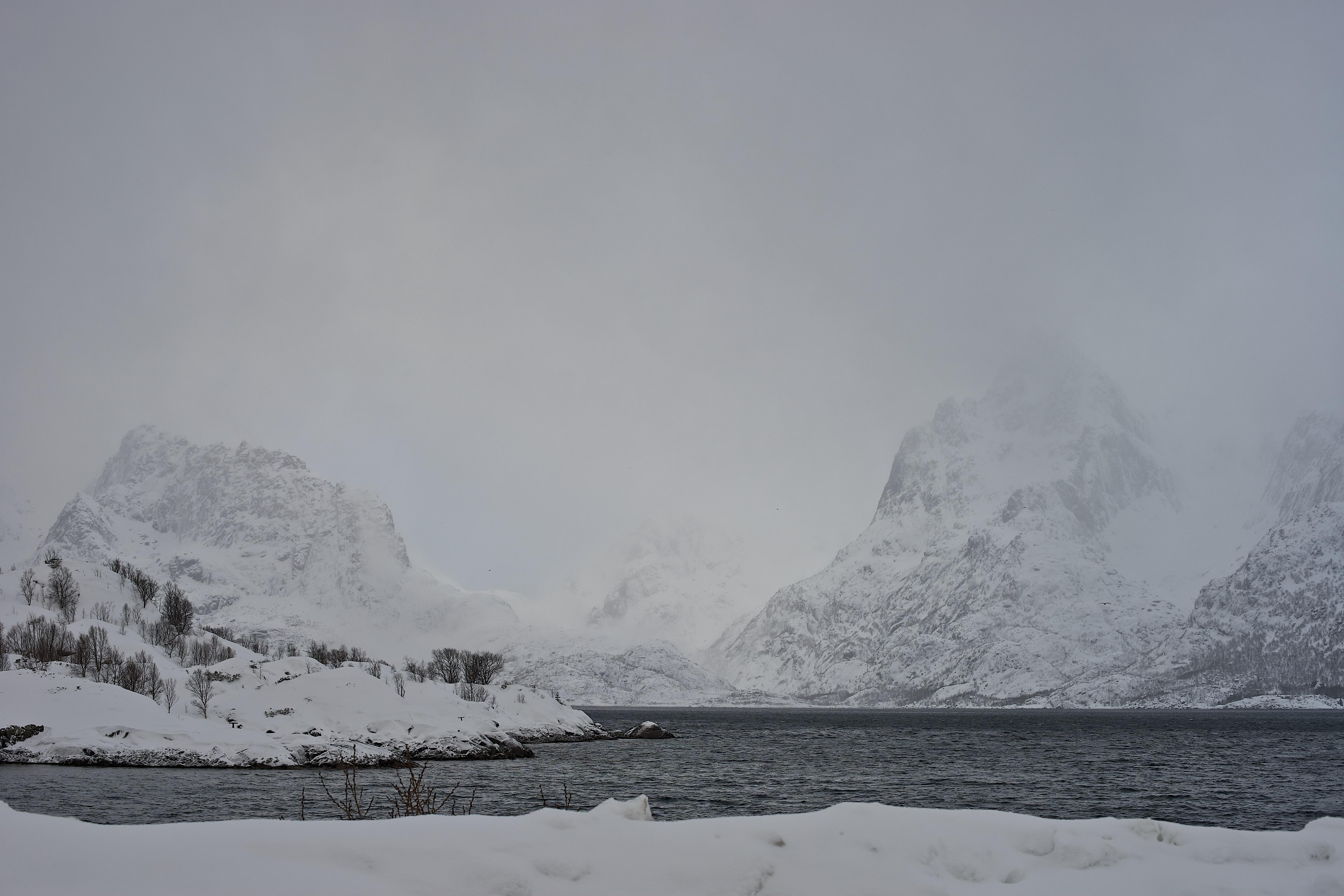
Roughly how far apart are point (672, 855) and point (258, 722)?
285 feet

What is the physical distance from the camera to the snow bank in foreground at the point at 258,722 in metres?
68.6

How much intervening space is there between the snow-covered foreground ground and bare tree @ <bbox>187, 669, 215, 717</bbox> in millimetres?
87174

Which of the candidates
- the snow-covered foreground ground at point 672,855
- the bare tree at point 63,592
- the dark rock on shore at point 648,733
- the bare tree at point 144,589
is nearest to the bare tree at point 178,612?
the bare tree at point 144,589

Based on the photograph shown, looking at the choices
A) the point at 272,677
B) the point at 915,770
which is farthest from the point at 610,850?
the point at 272,677

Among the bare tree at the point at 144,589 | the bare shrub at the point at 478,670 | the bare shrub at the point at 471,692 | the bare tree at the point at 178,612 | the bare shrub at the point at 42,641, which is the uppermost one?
the bare tree at the point at 144,589

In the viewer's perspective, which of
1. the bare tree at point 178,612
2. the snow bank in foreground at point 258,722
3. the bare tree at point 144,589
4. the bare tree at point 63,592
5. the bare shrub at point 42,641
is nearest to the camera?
the snow bank in foreground at point 258,722

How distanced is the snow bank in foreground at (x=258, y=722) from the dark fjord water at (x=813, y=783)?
400 cm

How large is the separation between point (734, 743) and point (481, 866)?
113m

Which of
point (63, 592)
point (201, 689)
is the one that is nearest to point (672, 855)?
point (201, 689)

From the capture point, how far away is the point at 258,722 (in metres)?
85.4

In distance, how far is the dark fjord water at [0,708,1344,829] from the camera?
45812mm

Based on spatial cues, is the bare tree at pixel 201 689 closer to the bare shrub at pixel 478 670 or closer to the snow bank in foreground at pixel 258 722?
the snow bank in foreground at pixel 258 722

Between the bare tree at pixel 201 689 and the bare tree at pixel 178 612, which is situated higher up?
the bare tree at pixel 178 612

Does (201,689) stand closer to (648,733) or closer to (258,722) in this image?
(258,722)
